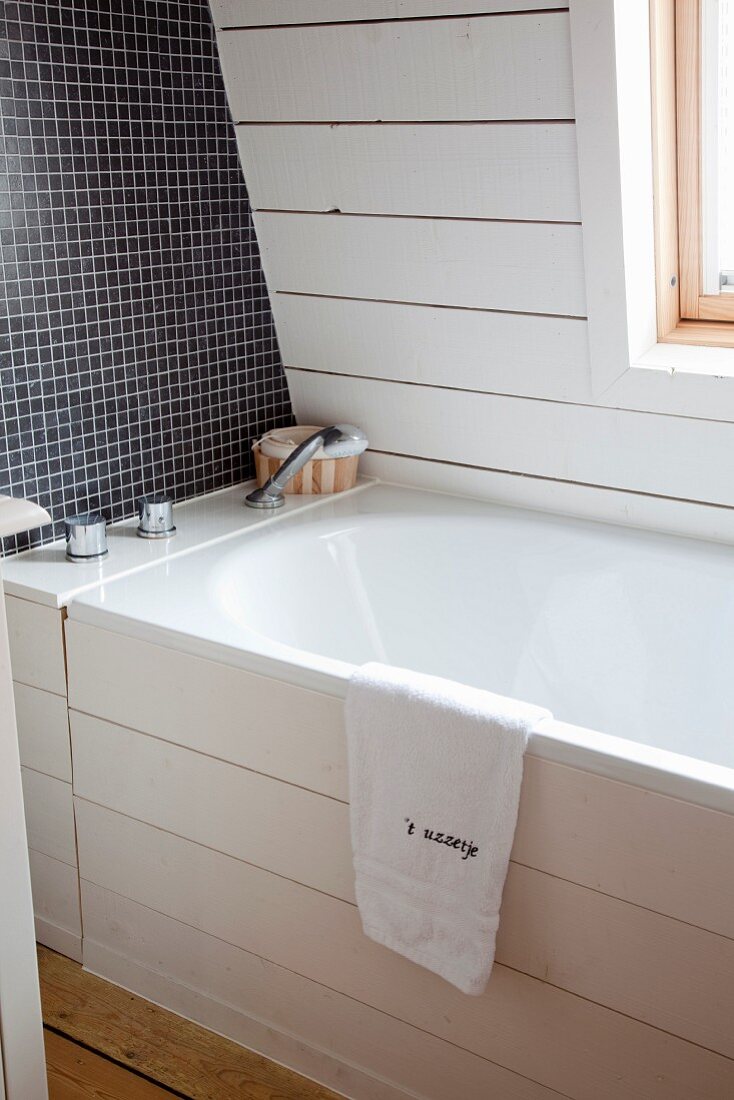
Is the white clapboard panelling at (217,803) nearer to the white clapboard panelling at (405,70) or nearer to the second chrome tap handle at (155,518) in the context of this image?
the second chrome tap handle at (155,518)

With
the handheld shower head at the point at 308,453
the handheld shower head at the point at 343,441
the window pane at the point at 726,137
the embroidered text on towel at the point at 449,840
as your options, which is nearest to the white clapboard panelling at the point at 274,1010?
the embroidered text on towel at the point at 449,840

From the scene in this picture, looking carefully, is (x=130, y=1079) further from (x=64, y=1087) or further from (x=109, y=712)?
(x=109, y=712)

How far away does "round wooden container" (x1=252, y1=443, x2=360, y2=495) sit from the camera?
2.32m

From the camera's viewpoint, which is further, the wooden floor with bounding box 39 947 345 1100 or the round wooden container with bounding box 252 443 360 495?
the round wooden container with bounding box 252 443 360 495

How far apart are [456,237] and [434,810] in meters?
1.03

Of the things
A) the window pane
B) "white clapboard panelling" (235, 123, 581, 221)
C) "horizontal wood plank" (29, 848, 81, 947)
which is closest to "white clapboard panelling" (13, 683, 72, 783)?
"horizontal wood plank" (29, 848, 81, 947)

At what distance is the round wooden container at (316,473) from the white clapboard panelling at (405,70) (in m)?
0.62

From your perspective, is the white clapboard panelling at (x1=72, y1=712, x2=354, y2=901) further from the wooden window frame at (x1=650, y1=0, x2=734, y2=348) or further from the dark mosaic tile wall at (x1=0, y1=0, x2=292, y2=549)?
the wooden window frame at (x1=650, y1=0, x2=734, y2=348)

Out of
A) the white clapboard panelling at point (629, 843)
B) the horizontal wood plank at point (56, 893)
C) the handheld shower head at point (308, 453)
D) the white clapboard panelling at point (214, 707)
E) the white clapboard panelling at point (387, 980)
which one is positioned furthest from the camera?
the handheld shower head at point (308, 453)

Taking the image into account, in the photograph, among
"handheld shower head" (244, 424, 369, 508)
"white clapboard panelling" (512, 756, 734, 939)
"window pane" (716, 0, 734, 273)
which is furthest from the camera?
"handheld shower head" (244, 424, 369, 508)

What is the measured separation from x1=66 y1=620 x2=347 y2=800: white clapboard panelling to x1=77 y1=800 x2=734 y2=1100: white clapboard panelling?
0.56 ft

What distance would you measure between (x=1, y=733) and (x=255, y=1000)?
2.19 ft

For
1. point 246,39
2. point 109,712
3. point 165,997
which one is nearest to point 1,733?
point 109,712

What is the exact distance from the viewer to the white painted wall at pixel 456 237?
1.83 meters
